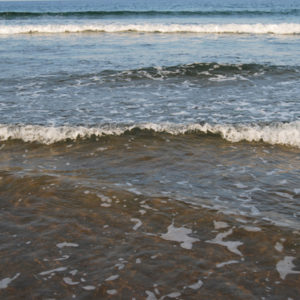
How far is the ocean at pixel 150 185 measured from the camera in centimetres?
329

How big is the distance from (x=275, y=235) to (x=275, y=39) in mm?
17871

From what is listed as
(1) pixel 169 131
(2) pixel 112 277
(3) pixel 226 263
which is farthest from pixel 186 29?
(2) pixel 112 277

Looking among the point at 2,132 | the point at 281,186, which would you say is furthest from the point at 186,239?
the point at 2,132

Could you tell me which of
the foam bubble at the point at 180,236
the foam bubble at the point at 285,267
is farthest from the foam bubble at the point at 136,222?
the foam bubble at the point at 285,267

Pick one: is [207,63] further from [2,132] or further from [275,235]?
[275,235]

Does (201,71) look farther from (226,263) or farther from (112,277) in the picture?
(112,277)

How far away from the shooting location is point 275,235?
3.82 meters

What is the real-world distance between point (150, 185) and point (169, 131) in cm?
219

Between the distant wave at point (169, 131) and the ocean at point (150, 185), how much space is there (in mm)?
21

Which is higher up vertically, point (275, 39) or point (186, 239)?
point (275, 39)

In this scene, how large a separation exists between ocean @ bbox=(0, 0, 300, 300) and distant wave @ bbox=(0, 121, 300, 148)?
0.02m

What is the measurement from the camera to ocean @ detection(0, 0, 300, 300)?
3285 millimetres

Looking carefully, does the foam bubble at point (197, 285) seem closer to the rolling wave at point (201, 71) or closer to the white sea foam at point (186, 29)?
the rolling wave at point (201, 71)

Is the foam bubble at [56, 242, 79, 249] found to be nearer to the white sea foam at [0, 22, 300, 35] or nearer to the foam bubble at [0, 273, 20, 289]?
the foam bubble at [0, 273, 20, 289]
